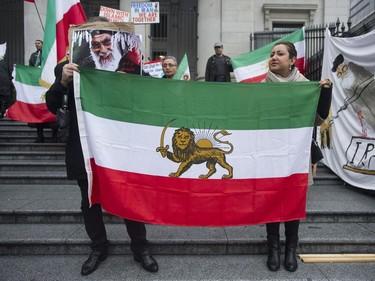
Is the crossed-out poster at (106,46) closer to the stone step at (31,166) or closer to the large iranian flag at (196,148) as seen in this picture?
the large iranian flag at (196,148)

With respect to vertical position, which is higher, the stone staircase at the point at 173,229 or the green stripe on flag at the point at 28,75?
the green stripe on flag at the point at 28,75

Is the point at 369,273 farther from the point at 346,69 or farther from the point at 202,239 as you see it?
the point at 346,69

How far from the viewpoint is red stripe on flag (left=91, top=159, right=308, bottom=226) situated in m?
3.29

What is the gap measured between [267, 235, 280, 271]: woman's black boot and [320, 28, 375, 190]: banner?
2.53m

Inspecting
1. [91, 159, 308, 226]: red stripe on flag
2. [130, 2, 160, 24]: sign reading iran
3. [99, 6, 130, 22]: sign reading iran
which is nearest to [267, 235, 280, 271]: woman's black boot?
[91, 159, 308, 226]: red stripe on flag

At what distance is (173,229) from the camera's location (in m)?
4.26

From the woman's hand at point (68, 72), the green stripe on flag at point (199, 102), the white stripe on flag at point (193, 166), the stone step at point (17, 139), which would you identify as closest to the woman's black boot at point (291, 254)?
the white stripe on flag at point (193, 166)

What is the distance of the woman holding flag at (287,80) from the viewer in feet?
11.1

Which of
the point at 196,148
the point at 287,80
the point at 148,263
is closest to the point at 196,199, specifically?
the point at 196,148

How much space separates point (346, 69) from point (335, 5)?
11.0 m

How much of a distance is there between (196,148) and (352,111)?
3.55 meters

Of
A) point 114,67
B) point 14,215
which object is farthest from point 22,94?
point 114,67

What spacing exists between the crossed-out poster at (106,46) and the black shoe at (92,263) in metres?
1.86

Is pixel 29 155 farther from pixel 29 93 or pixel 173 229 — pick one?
pixel 173 229
